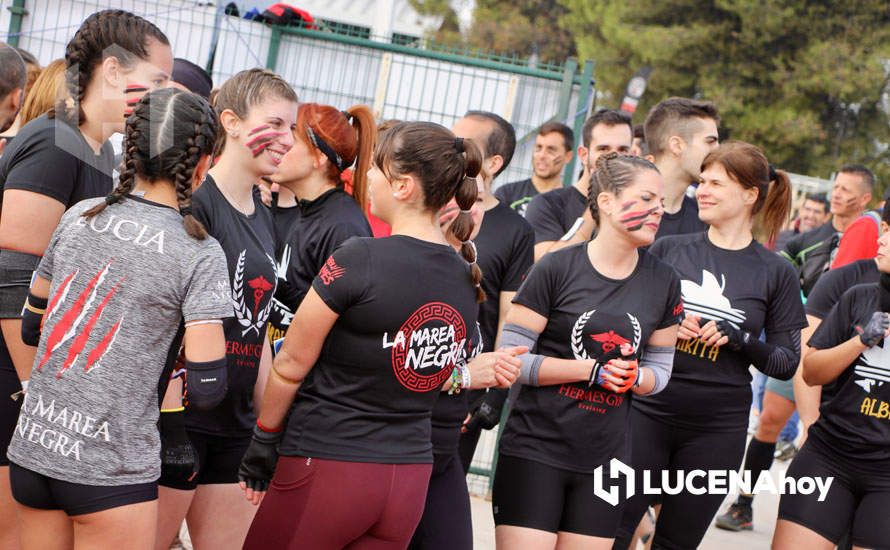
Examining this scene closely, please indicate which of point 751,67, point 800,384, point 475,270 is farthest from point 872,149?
point 475,270

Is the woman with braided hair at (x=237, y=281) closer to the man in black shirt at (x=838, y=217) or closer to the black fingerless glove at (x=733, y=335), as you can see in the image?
the black fingerless glove at (x=733, y=335)

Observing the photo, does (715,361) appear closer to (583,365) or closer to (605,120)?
(583,365)

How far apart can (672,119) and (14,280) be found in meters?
3.58

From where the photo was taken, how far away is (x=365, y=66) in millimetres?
7781

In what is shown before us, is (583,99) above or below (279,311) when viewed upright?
above

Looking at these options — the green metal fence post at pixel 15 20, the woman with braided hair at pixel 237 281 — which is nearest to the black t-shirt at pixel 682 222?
the woman with braided hair at pixel 237 281

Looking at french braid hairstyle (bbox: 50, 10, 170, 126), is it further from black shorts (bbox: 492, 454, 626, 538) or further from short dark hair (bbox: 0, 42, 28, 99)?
black shorts (bbox: 492, 454, 626, 538)

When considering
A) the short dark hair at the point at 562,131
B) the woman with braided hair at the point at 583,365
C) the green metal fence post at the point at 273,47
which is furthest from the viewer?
the green metal fence post at the point at 273,47

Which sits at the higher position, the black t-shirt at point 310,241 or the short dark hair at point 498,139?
the short dark hair at point 498,139

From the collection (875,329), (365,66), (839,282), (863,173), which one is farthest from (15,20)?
(863,173)

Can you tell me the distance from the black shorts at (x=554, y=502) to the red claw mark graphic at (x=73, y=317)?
189 centimetres

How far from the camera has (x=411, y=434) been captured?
3242mm

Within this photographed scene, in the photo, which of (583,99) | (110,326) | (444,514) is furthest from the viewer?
(583,99)

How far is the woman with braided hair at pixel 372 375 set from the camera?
3.10 meters
